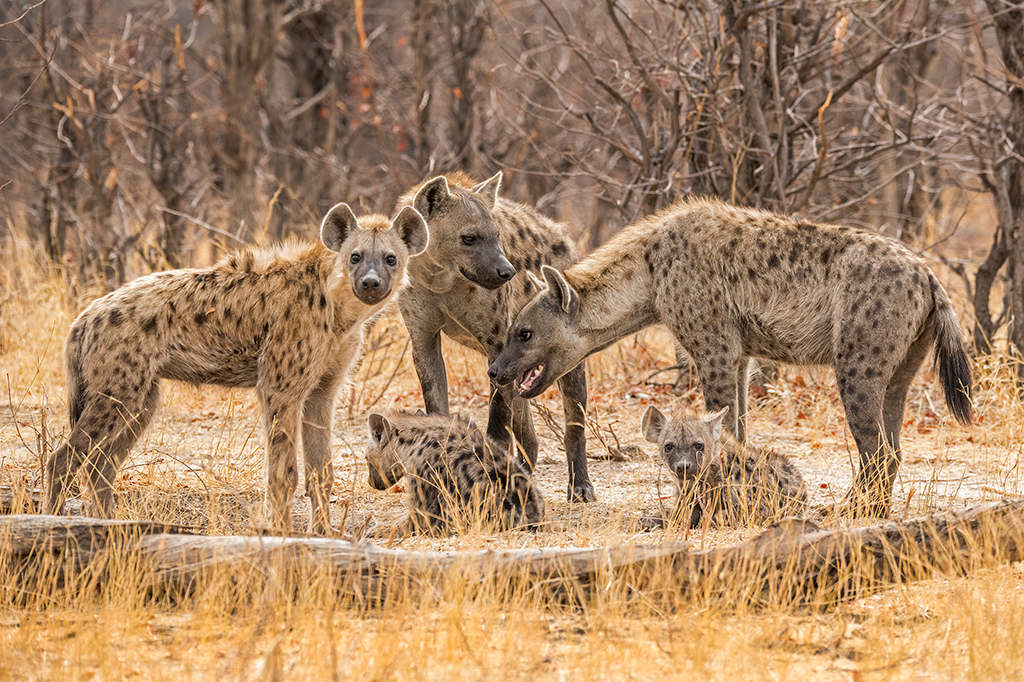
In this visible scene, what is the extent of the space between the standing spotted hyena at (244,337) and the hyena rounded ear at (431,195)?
391mm

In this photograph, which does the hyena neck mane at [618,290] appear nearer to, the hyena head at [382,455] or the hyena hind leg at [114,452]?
the hyena head at [382,455]

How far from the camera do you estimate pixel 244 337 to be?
4.06 m

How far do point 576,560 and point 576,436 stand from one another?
2048mm

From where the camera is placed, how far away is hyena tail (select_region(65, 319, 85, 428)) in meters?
3.98

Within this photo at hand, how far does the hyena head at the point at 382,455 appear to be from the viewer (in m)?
4.34

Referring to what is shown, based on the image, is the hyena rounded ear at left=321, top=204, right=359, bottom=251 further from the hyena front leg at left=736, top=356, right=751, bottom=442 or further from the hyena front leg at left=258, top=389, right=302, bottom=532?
the hyena front leg at left=736, top=356, right=751, bottom=442

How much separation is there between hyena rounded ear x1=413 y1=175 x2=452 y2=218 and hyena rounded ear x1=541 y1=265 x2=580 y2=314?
1.72ft

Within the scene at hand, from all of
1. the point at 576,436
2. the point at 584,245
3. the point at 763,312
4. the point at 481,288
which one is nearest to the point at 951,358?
the point at 763,312

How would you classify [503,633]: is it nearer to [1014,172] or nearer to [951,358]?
[951,358]

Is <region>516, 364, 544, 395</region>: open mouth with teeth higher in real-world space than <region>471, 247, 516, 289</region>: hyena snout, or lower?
lower

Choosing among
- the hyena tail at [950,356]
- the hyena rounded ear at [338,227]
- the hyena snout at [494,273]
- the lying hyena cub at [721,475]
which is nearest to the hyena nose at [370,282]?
the hyena rounded ear at [338,227]

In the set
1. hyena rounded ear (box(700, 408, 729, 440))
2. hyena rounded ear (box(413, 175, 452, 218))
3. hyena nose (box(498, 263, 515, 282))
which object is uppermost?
hyena rounded ear (box(413, 175, 452, 218))

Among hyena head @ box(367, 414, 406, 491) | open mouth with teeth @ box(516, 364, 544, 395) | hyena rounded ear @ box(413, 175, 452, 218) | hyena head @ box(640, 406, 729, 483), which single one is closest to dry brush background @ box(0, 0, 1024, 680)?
hyena head @ box(367, 414, 406, 491)

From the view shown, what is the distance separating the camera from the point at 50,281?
7754mm
